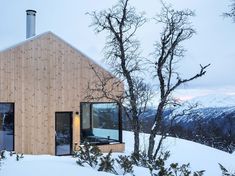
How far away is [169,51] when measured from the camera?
688 inches

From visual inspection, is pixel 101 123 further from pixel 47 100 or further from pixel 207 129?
pixel 207 129

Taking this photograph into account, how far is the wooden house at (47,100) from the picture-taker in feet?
53.9

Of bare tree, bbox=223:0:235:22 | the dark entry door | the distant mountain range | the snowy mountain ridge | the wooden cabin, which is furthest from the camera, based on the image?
the snowy mountain ridge

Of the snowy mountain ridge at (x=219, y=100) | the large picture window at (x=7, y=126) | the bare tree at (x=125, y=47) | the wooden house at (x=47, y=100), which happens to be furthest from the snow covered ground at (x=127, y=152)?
the snowy mountain ridge at (x=219, y=100)

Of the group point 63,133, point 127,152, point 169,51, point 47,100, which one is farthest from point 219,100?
point 47,100

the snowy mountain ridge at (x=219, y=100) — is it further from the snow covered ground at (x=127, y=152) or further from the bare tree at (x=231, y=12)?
the bare tree at (x=231, y=12)

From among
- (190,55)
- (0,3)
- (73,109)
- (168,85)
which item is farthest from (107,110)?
(0,3)

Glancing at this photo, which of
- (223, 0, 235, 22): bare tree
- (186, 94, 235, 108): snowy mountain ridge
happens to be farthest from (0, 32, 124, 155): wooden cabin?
(186, 94, 235, 108): snowy mountain ridge

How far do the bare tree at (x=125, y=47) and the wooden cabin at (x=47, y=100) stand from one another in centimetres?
135

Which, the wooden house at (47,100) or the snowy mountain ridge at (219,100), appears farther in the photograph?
the snowy mountain ridge at (219,100)

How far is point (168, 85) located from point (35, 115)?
5941 millimetres

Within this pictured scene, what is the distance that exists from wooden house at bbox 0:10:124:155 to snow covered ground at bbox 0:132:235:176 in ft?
6.54

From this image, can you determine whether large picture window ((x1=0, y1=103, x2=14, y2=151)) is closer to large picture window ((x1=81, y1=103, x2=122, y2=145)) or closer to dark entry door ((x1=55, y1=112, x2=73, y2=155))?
dark entry door ((x1=55, y1=112, x2=73, y2=155))

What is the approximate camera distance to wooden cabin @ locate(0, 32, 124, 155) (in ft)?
53.9
